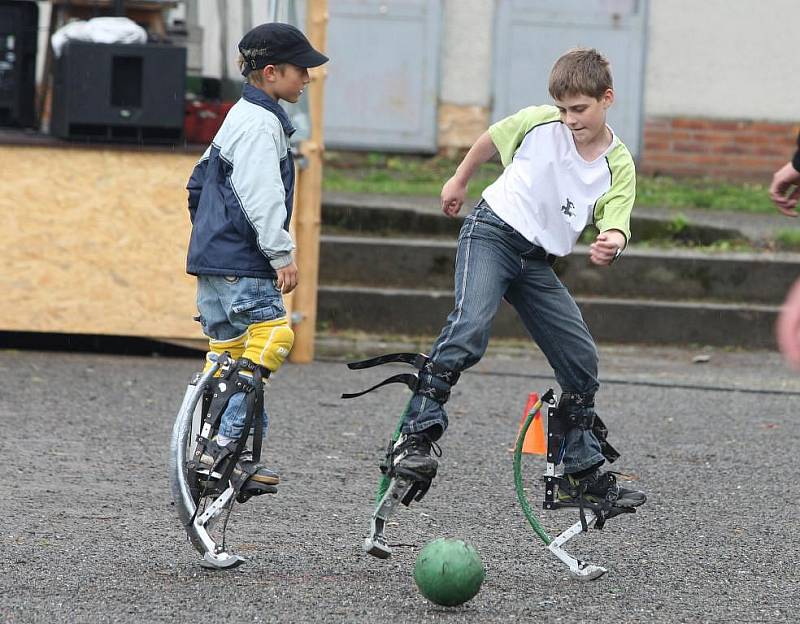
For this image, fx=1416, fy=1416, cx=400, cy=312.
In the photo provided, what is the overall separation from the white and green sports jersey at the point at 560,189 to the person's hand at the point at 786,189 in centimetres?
48

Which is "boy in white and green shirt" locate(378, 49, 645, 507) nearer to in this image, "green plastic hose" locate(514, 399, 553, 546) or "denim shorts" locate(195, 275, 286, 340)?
"green plastic hose" locate(514, 399, 553, 546)

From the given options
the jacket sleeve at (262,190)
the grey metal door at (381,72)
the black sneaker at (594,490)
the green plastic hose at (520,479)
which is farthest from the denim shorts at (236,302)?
the grey metal door at (381,72)

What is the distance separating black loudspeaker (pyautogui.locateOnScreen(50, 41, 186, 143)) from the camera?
8.75m

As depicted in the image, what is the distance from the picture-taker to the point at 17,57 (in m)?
9.45

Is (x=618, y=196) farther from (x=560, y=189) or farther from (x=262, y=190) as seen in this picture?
(x=262, y=190)

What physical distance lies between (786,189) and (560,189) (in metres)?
0.73

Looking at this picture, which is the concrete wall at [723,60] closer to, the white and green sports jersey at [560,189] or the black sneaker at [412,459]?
the white and green sports jersey at [560,189]

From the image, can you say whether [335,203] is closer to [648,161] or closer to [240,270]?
[648,161]

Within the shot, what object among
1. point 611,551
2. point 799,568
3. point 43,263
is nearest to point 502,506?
point 611,551

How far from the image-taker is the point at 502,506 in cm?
568

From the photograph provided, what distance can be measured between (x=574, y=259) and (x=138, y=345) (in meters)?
3.12

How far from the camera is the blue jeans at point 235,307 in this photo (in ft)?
14.9

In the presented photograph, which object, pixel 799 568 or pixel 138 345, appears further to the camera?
pixel 138 345

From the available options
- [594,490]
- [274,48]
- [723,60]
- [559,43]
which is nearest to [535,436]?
[594,490]
